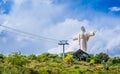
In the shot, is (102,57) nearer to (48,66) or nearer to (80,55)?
(80,55)

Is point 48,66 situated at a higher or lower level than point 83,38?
lower

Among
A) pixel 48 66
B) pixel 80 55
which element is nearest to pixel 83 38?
pixel 80 55

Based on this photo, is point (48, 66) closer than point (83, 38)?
Yes

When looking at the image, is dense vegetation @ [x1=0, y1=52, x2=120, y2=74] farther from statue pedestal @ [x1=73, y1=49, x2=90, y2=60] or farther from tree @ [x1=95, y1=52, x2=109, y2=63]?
statue pedestal @ [x1=73, y1=49, x2=90, y2=60]

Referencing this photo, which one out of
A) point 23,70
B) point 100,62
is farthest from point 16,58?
point 100,62

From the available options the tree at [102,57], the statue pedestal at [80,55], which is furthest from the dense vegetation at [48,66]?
the statue pedestal at [80,55]

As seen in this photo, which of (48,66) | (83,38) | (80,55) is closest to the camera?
(48,66)

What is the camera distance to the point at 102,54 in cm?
5975

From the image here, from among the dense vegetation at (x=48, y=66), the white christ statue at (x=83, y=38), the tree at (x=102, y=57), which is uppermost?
the white christ statue at (x=83, y=38)

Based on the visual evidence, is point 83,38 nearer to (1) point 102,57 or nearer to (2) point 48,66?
(1) point 102,57

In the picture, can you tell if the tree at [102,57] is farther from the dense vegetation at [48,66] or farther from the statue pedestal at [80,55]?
the statue pedestal at [80,55]

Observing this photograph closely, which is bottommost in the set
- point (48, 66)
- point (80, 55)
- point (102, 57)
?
point (48, 66)

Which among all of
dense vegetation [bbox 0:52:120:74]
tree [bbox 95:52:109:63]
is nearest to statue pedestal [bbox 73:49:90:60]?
dense vegetation [bbox 0:52:120:74]

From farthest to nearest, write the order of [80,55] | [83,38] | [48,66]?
[83,38] < [80,55] < [48,66]
